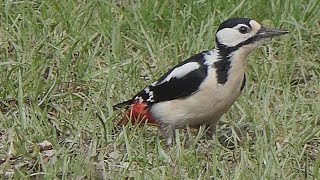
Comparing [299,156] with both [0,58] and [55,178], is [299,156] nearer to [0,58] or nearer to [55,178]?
[55,178]

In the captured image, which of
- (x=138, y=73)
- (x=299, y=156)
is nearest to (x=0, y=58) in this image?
(x=138, y=73)

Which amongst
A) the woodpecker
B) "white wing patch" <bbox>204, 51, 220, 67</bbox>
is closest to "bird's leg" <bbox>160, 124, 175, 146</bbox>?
the woodpecker

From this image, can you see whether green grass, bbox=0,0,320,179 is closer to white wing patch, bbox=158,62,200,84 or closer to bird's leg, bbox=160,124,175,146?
bird's leg, bbox=160,124,175,146

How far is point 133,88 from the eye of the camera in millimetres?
5906

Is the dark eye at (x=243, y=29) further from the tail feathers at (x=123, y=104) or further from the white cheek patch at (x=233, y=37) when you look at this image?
the tail feathers at (x=123, y=104)

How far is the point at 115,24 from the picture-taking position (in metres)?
6.54

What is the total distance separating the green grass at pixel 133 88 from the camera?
4828 mm

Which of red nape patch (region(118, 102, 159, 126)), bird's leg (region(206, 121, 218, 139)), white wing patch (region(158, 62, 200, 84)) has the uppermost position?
white wing patch (region(158, 62, 200, 84))

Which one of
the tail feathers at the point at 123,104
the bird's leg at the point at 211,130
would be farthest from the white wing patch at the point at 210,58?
the tail feathers at the point at 123,104

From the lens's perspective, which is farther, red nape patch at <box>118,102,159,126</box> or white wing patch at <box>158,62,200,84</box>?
red nape patch at <box>118,102,159,126</box>

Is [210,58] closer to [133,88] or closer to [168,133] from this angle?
[168,133]

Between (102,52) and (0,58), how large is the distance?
626 millimetres

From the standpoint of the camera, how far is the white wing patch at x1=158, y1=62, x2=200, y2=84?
5188mm

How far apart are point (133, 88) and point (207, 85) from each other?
2.99ft
